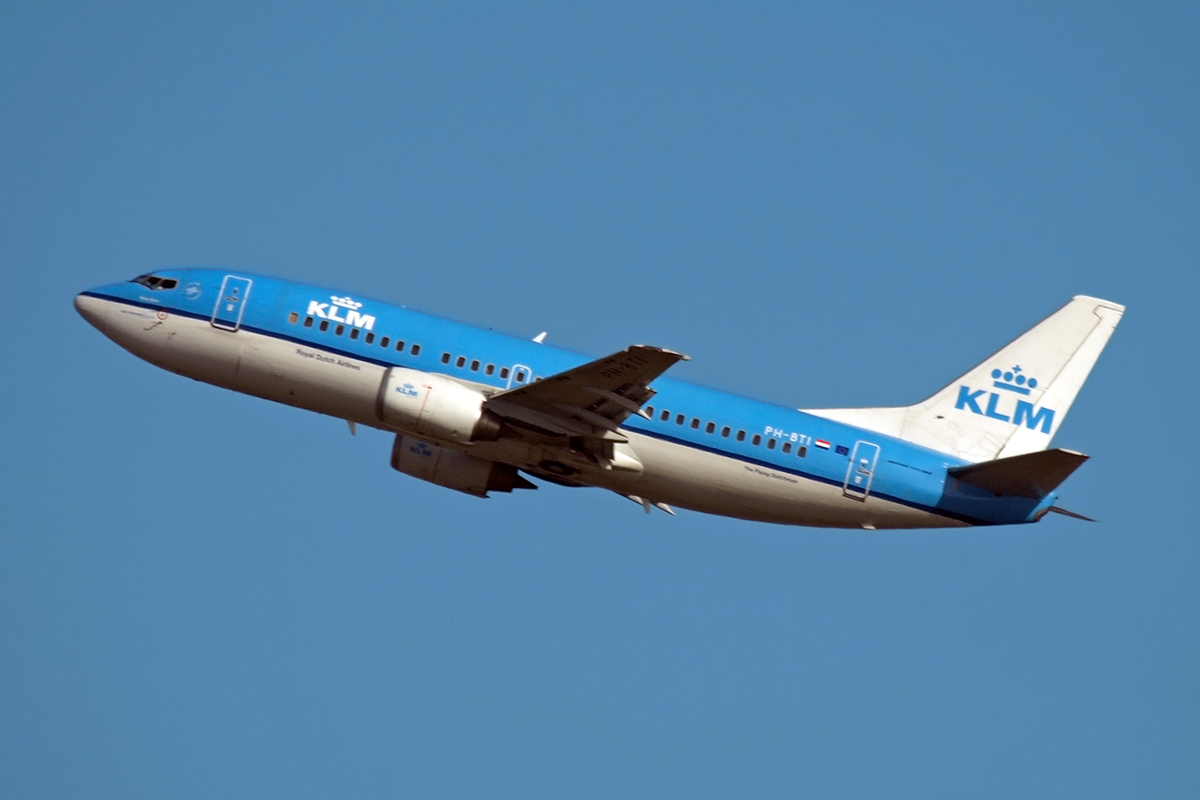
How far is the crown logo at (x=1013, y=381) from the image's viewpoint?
47500mm

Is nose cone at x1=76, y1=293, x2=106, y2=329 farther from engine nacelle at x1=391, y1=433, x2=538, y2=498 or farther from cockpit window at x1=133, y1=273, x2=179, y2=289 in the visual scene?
engine nacelle at x1=391, y1=433, x2=538, y2=498

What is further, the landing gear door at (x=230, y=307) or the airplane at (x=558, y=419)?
the landing gear door at (x=230, y=307)

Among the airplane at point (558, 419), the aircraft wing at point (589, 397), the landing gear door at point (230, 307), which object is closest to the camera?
the aircraft wing at point (589, 397)

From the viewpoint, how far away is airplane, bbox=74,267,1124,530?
42.8 meters

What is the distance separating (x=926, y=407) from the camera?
46.9 metres

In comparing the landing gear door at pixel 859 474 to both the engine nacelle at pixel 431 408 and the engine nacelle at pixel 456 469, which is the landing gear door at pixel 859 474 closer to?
the engine nacelle at pixel 456 469

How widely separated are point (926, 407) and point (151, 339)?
23590 mm

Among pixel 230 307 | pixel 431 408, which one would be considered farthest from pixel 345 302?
pixel 431 408

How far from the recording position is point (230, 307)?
44.7 m

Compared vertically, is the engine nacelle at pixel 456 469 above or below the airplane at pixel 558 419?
below

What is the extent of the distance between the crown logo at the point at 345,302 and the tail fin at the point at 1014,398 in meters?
13.9

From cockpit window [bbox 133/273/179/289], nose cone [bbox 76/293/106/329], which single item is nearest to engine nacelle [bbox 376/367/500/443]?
cockpit window [bbox 133/273/179/289]

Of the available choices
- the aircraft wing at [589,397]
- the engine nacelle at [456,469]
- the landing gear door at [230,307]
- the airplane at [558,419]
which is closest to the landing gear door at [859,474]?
the airplane at [558,419]

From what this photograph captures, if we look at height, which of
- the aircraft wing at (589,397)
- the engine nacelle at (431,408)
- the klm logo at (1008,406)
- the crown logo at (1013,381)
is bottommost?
the engine nacelle at (431,408)
